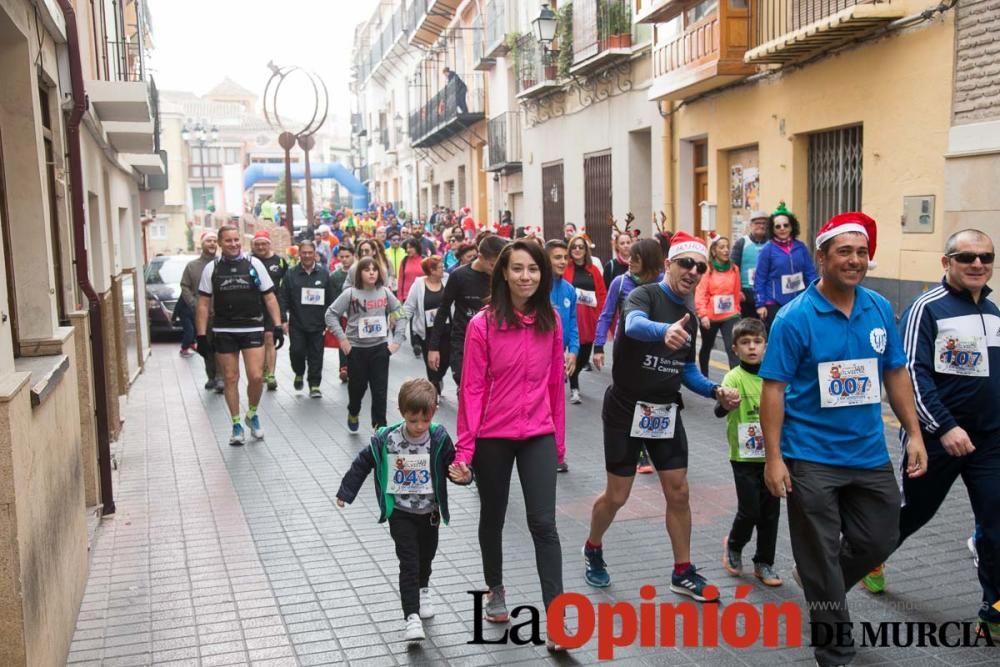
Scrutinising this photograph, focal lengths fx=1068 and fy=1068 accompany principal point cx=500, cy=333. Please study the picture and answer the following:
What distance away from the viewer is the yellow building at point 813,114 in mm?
11688

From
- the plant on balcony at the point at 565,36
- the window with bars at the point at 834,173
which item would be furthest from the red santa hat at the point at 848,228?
the plant on balcony at the point at 565,36

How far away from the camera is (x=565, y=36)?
74.9 ft

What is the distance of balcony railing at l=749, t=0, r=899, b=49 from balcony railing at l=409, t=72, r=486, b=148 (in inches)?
727

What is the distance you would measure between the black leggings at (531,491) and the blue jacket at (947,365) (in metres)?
1.75

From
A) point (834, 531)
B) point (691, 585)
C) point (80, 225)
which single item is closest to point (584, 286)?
point (80, 225)

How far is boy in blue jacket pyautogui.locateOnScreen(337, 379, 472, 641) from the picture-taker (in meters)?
5.05

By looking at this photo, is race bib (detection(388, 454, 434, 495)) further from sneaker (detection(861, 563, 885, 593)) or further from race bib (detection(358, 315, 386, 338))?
race bib (detection(358, 315, 386, 338))

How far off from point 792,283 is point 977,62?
2.83m

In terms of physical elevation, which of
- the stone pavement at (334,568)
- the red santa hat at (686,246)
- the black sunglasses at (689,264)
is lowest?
the stone pavement at (334,568)

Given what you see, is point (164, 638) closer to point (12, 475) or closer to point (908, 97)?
point (12, 475)

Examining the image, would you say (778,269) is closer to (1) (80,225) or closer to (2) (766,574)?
(2) (766,574)

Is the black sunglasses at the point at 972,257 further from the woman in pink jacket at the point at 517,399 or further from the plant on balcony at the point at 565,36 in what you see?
the plant on balcony at the point at 565,36

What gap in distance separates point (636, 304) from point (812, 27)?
848cm

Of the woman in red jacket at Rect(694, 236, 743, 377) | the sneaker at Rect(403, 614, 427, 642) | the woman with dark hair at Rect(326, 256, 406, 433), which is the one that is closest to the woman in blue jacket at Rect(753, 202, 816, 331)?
the woman in red jacket at Rect(694, 236, 743, 377)
